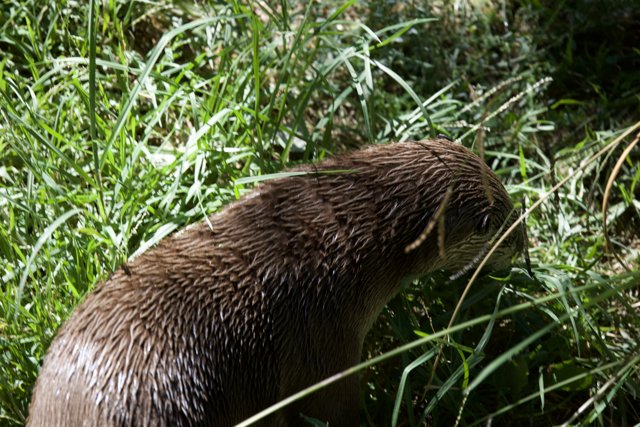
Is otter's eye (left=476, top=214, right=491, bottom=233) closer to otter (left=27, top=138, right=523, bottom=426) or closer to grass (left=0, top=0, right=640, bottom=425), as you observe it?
otter (left=27, top=138, right=523, bottom=426)

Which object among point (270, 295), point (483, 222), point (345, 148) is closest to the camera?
point (270, 295)

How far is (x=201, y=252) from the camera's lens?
237 cm

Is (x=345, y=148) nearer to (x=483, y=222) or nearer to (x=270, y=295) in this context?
(x=483, y=222)

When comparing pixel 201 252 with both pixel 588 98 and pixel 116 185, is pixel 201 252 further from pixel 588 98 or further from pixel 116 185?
pixel 588 98

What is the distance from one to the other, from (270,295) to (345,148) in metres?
1.28

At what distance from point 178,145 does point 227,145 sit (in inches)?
16.2

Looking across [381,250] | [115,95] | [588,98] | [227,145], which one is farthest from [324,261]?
[588,98]

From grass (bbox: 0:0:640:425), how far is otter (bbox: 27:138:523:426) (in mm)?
225

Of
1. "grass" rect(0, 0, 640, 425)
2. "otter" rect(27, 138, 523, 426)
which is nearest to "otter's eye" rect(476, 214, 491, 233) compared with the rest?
"otter" rect(27, 138, 523, 426)

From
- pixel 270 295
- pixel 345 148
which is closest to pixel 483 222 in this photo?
pixel 270 295

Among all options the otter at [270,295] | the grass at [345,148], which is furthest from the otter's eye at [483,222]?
the grass at [345,148]

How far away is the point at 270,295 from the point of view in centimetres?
236

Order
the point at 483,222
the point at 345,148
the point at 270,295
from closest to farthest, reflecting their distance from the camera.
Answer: the point at 270,295 → the point at 483,222 → the point at 345,148

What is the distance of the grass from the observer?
8.78 feet
